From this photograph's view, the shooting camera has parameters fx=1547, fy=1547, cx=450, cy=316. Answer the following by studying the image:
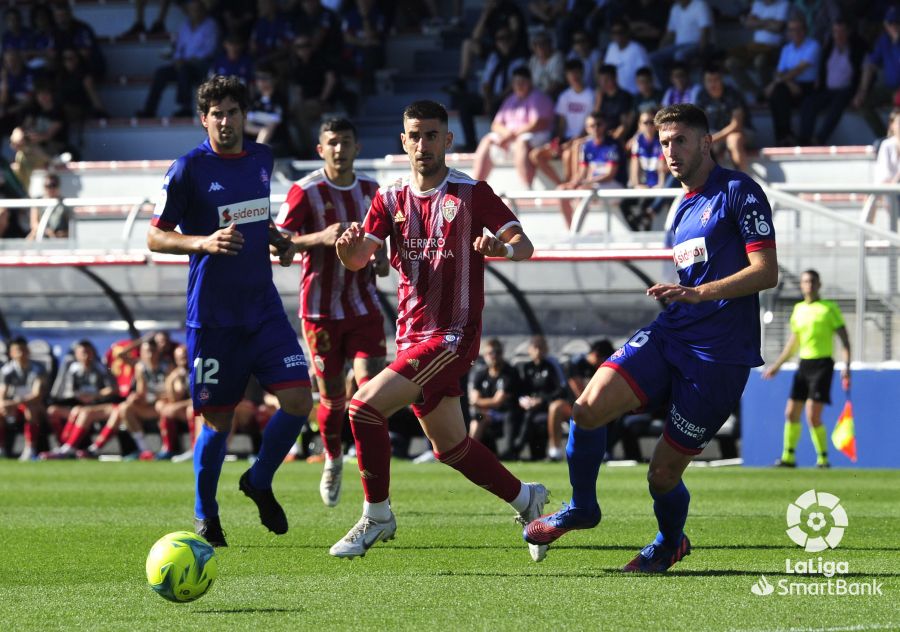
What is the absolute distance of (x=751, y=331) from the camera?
276 inches

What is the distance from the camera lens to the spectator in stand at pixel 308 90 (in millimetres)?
22234

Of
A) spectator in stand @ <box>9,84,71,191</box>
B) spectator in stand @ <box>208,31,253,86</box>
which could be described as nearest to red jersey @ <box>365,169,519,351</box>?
spectator in stand @ <box>208,31,253,86</box>

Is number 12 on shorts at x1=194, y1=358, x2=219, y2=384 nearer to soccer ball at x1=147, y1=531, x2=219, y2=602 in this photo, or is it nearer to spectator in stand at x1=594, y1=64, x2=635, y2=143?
soccer ball at x1=147, y1=531, x2=219, y2=602

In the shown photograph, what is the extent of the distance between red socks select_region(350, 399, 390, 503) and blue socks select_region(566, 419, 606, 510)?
0.89m

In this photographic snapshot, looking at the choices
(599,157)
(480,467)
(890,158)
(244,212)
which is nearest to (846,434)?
(890,158)

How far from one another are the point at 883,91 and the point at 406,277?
45.7 ft

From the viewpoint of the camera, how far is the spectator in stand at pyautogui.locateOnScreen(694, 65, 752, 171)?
18.5m

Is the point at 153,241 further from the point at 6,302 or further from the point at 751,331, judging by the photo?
the point at 6,302

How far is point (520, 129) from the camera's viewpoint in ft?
66.1

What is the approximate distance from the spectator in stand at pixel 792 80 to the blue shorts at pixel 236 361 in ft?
42.2

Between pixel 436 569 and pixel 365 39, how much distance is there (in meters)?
17.4

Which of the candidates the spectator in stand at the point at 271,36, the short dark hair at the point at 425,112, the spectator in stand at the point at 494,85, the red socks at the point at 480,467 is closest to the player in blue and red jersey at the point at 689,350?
the red socks at the point at 480,467

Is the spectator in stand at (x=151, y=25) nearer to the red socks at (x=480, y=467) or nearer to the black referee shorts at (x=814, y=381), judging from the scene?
the black referee shorts at (x=814, y=381)

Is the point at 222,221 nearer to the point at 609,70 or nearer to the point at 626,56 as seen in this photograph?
the point at 609,70
